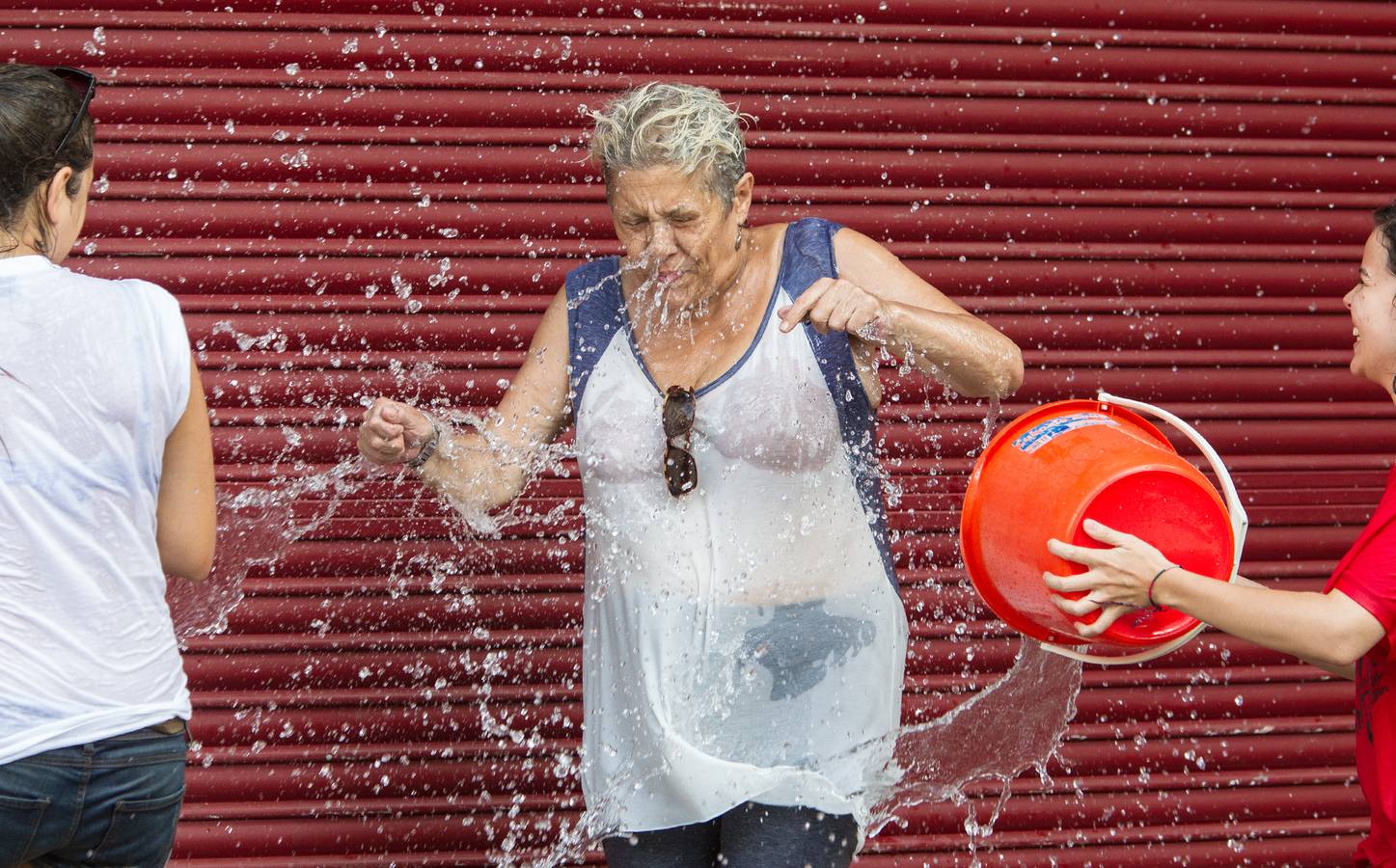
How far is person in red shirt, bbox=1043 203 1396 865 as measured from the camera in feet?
6.81

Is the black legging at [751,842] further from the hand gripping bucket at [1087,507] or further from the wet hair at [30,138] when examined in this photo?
the wet hair at [30,138]

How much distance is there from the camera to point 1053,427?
2.34 metres

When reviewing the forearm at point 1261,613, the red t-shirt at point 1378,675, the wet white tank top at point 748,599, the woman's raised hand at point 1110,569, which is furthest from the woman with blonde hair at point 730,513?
the red t-shirt at point 1378,675

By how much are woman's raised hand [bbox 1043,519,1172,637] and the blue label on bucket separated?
0.22 m

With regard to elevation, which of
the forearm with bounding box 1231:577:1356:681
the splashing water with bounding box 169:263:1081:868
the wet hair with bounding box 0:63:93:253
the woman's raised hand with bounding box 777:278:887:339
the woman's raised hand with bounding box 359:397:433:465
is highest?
the wet hair with bounding box 0:63:93:253

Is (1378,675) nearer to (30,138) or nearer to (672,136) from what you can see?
(672,136)

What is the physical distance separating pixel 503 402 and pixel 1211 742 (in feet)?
8.71

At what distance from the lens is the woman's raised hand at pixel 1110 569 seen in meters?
2.11

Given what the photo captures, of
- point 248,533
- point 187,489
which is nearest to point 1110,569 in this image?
point 187,489

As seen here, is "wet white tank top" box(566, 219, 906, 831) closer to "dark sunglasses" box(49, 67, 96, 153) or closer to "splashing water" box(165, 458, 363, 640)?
"dark sunglasses" box(49, 67, 96, 153)

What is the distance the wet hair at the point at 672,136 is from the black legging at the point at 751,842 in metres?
1.05

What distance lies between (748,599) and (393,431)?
0.71 m

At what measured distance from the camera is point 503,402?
263 centimetres

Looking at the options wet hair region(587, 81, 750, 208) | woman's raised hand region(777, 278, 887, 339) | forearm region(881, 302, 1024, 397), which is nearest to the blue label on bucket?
forearm region(881, 302, 1024, 397)
